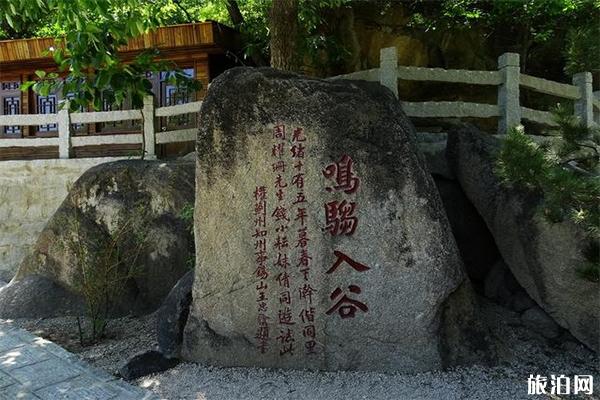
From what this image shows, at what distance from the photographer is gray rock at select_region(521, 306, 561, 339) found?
461 cm

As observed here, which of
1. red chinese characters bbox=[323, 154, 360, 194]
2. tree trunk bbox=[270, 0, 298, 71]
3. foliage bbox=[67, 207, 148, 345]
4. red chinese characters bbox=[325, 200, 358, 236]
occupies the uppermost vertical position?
tree trunk bbox=[270, 0, 298, 71]

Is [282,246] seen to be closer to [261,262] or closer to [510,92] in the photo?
[261,262]

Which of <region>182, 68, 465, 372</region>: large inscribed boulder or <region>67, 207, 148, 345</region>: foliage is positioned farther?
<region>67, 207, 148, 345</region>: foliage

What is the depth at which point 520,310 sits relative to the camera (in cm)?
492

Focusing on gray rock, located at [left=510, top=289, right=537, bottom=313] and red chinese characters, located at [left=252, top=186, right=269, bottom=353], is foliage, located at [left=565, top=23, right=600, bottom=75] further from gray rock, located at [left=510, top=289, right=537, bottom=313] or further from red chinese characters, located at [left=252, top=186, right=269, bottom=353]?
red chinese characters, located at [left=252, top=186, right=269, bottom=353]

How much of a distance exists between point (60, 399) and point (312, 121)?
2869 mm

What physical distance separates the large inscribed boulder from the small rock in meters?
0.19

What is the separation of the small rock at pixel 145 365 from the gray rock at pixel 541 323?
316 cm

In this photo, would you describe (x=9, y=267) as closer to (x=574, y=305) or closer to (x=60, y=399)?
(x=60, y=399)

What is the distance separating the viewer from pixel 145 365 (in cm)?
433

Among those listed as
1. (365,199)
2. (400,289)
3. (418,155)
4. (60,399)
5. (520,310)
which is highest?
(418,155)

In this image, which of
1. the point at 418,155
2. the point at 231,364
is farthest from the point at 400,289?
the point at 231,364

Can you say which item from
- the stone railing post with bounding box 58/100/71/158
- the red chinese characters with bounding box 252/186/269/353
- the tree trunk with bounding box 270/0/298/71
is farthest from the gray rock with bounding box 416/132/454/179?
the stone railing post with bounding box 58/100/71/158

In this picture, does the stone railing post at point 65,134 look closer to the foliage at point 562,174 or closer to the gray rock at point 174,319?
the gray rock at point 174,319
